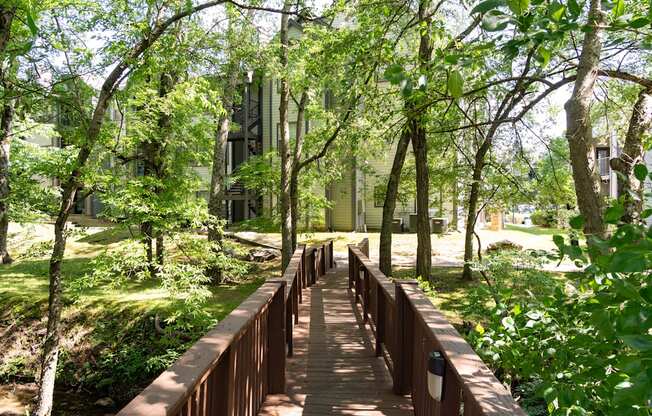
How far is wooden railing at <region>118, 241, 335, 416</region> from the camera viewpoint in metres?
1.74

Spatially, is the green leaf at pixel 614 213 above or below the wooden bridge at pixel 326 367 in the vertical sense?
above

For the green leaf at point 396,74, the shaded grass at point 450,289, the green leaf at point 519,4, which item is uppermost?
the green leaf at point 519,4

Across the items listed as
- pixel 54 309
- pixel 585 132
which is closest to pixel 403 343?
pixel 585 132

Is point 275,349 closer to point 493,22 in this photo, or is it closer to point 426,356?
point 426,356

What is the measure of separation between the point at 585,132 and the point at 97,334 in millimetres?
11427

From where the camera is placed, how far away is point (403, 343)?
4207mm

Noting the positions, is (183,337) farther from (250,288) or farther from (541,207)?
(541,207)

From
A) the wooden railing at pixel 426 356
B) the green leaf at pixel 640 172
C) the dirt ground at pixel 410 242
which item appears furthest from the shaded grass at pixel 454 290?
the green leaf at pixel 640 172

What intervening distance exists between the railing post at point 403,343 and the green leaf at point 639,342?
281cm

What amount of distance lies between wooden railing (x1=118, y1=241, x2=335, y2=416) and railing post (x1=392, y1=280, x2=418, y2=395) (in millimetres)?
1101

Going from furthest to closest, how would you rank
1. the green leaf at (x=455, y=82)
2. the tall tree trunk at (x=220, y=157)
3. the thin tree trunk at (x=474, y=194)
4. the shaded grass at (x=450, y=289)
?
1. the tall tree trunk at (x=220, y=157)
2. the thin tree trunk at (x=474, y=194)
3. the shaded grass at (x=450, y=289)
4. the green leaf at (x=455, y=82)

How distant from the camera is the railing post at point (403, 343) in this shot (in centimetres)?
411

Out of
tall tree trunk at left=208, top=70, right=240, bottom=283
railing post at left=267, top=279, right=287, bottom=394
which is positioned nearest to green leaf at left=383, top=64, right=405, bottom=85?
railing post at left=267, top=279, right=287, bottom=394

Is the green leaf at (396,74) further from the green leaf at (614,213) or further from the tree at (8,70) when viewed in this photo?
the tree at (8,70)
